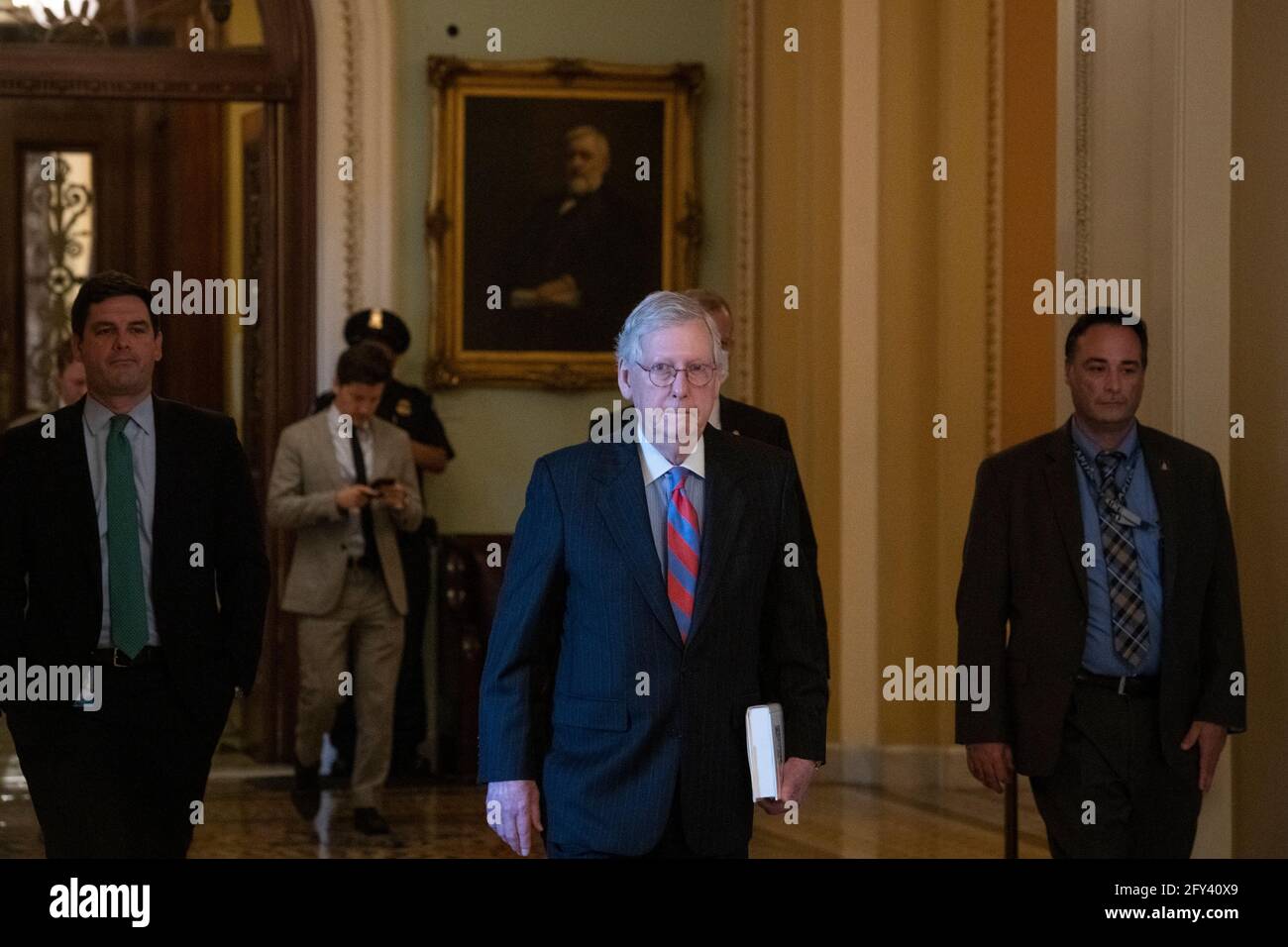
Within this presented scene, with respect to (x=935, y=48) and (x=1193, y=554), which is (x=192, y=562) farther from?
(x=935, y=48)

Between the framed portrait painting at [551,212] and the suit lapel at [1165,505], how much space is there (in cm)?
562

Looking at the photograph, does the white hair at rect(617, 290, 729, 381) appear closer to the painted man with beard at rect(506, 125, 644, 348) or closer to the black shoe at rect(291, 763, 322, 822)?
the black shoe at rect(291, 763, 322, 822)

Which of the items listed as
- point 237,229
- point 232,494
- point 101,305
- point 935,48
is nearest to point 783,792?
point 232,494

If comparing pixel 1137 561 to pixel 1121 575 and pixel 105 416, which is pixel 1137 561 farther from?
pixel 105 416

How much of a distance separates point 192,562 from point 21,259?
9.02 metres

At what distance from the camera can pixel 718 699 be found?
14.0 feet

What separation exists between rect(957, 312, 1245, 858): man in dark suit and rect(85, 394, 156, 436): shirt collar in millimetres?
2362

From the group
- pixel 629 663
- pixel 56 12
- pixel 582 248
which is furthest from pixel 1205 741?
pixel 56 12

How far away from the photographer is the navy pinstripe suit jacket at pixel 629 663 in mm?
4238

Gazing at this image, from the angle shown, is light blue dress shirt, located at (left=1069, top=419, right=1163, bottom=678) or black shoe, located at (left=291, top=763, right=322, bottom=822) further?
black shoe, located at (left=291, top=763, right=322, bottom=822)

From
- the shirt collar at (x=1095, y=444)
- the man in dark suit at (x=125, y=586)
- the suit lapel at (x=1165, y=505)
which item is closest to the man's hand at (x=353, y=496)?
the man in dark suit at (x=125, y=586)

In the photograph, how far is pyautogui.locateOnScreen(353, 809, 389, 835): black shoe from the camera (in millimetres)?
8742

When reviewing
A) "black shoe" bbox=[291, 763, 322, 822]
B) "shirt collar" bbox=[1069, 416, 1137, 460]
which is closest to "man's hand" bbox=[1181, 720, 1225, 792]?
"shirt collar" bbox=[1069, 416, 1137, 460]

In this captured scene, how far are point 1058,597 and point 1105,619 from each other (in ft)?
0.46
